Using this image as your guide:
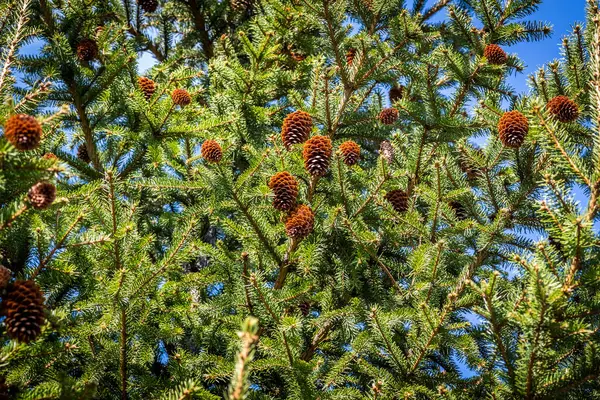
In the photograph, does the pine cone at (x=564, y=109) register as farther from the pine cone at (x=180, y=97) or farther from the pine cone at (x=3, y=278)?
the pine cone at (x=3, y=278)

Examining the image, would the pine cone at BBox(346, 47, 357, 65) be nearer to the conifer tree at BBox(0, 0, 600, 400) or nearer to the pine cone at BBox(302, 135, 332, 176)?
the conifer tree at BBox(0, 0, 600, 400)

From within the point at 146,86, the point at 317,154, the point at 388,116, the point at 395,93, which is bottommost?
the point at 317,154

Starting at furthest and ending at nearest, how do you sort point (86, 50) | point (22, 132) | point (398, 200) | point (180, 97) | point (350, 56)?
point (350, 56) → point (180, 97) → point (86, 50) → point (398, 200) → point (22, 132)

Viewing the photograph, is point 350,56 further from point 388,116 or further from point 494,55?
point 494,55

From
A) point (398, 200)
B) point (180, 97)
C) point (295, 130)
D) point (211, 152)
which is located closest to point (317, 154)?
point (295, 130)

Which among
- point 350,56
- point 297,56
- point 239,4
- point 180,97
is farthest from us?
point 239,4

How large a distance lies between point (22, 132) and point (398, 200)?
8.78ft

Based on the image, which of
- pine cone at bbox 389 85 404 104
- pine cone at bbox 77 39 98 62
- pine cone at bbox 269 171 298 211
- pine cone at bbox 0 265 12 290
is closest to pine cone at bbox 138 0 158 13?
pine cone at bbox 77 39 98 62

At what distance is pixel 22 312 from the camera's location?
5.99ft

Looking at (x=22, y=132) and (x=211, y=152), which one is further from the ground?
(x=211, y=152)

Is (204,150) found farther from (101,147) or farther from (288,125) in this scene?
(101,147)

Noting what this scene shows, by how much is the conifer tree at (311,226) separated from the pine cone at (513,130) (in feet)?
0.04

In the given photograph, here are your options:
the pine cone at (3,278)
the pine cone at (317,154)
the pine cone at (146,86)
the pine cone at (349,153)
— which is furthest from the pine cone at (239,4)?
the pine cone at (3,278)

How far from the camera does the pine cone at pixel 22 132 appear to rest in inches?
71.4
